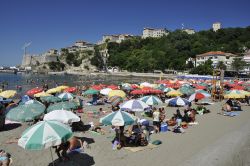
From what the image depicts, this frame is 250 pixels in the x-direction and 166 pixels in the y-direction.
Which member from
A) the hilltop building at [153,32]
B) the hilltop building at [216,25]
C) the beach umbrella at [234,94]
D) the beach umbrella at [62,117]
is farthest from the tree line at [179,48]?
the beach umbrella at [62,117]

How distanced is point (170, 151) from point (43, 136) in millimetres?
5306

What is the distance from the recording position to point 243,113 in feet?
65.5

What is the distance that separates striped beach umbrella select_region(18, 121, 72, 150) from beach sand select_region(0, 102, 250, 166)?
6.60ft

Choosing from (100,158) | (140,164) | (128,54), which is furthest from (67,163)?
(128,54)

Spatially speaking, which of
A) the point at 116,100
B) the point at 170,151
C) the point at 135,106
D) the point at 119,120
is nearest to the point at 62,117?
the point at 119,120

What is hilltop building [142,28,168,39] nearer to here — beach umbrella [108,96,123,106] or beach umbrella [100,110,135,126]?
beach umbrella [108,96,123,106]

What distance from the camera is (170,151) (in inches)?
425

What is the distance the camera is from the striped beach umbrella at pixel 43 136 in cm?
757

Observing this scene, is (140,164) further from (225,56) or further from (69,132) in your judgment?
(225,56)

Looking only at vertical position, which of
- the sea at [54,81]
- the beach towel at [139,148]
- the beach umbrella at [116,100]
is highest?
the beach umbrella at [116,100]

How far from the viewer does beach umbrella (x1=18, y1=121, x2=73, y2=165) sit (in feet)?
24.8

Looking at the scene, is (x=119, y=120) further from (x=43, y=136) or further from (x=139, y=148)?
(x=43, y=136)

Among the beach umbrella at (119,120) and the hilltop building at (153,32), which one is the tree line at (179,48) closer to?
the hilltop building at (153,32)

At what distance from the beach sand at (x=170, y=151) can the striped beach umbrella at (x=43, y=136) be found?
201cm
